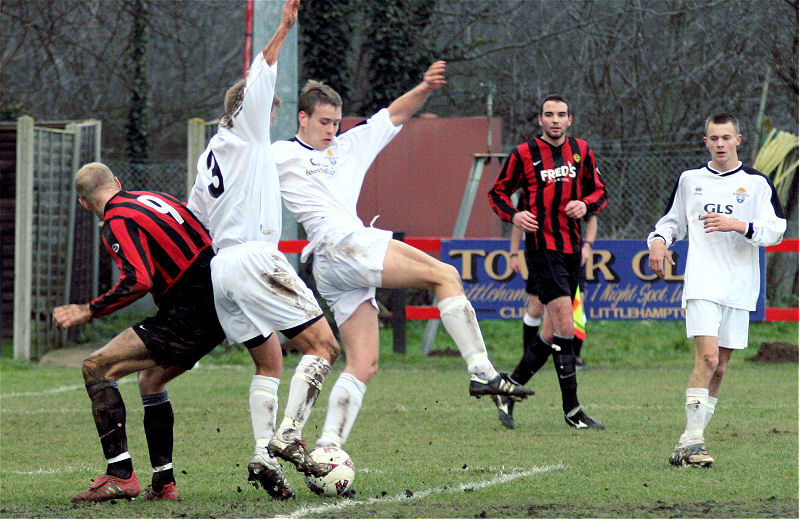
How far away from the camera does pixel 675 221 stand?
23.0ft

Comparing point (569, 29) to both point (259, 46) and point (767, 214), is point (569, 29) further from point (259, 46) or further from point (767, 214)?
point (767, 214)

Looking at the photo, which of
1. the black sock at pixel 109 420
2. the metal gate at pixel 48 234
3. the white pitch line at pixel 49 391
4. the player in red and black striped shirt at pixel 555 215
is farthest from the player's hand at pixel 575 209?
the metal gate at pixel 48 234

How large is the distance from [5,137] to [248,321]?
11086 mm

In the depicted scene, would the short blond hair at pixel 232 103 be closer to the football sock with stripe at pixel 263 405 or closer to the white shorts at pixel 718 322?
the football sock with stripe at pixel 263 405

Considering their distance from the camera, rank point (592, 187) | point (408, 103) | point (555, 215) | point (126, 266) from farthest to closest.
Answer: point (592, 187), point (555, 215), point (408, 103), point (126, 266)

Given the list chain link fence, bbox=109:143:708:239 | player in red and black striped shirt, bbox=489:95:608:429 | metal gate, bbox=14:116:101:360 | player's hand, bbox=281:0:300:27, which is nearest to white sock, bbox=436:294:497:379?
player's hand, bbox=281:0:300:27

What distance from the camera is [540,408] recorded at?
9.48m

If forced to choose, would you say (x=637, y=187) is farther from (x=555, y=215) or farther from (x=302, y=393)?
(x=302, y=393)

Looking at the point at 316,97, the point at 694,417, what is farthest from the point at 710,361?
the point at 316,97

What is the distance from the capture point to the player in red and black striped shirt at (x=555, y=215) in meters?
8.38

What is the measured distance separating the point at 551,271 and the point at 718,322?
1883 mm

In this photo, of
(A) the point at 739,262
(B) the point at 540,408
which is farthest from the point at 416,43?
(A) the point at 739,262

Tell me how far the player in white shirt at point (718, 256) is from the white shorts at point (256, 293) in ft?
7.55

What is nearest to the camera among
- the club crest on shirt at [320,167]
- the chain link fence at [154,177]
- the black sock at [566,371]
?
the club crest on shirt at [320,167]
